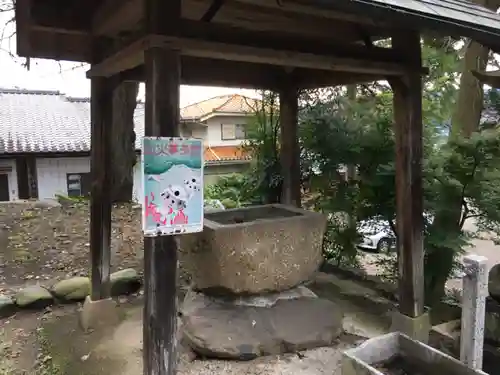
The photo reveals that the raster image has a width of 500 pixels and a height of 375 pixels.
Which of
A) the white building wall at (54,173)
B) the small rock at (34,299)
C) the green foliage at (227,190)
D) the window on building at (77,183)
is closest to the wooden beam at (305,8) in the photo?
the small rock at (34,299)

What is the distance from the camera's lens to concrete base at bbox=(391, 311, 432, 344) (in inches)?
130

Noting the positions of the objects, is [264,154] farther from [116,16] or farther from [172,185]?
[172,185]

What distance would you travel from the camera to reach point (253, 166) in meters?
6.05

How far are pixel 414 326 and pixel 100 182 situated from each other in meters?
2.85

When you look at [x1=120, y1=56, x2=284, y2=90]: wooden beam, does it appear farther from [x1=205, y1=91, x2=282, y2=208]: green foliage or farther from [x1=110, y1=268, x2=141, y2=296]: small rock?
[x1=110, y1=268, x2=141, y2=296]: small rock

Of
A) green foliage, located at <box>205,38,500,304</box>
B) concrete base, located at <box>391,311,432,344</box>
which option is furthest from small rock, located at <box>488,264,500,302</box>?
concrete base, located at <box>391,311,432,344</box>

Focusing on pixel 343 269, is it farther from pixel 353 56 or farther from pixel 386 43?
pixel 386 43

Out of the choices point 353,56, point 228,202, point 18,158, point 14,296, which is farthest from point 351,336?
point 18,158

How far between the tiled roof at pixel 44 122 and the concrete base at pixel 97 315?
237 inches

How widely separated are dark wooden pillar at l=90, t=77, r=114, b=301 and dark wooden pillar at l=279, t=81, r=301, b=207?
81.0 inches

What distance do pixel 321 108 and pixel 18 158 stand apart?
8445 millimetres

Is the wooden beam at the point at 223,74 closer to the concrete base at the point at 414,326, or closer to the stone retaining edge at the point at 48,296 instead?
the stone retaining edge at the point at 48,296

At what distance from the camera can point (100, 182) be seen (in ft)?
11.7

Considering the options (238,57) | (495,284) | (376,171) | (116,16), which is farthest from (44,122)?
(495,284)
